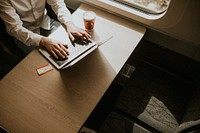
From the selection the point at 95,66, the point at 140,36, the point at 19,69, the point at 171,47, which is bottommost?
the point at 19,69

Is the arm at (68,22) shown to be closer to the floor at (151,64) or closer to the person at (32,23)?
the person at (32,23)

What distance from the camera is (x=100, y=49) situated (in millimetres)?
1181

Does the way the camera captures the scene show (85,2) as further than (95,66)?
Yes

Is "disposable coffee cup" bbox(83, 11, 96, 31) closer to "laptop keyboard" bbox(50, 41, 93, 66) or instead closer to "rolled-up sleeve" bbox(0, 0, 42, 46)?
"laptop keyboard" bbox(50, 41, 93, 66)

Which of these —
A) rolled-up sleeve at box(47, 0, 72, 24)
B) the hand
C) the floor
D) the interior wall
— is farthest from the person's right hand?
the floor

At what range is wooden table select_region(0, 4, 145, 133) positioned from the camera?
0.91 m

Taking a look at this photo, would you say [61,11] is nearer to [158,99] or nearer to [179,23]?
[179,23]

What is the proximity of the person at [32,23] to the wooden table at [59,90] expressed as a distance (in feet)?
0.31

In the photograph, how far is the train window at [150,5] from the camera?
1244 mm

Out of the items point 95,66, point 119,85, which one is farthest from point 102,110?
point 95,66

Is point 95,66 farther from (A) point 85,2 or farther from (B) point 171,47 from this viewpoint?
(B) point 171,47

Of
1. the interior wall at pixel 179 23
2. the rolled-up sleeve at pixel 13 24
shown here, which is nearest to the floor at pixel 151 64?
the interior wall at pixel 179 23

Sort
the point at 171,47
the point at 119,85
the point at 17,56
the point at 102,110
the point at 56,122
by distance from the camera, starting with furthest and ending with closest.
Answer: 1. the point at 119,85
2. the point at 102,110
3. the point at 171,47
4. the point at 17,56
5. the point at 56,122

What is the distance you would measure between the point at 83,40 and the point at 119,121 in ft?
1.90
